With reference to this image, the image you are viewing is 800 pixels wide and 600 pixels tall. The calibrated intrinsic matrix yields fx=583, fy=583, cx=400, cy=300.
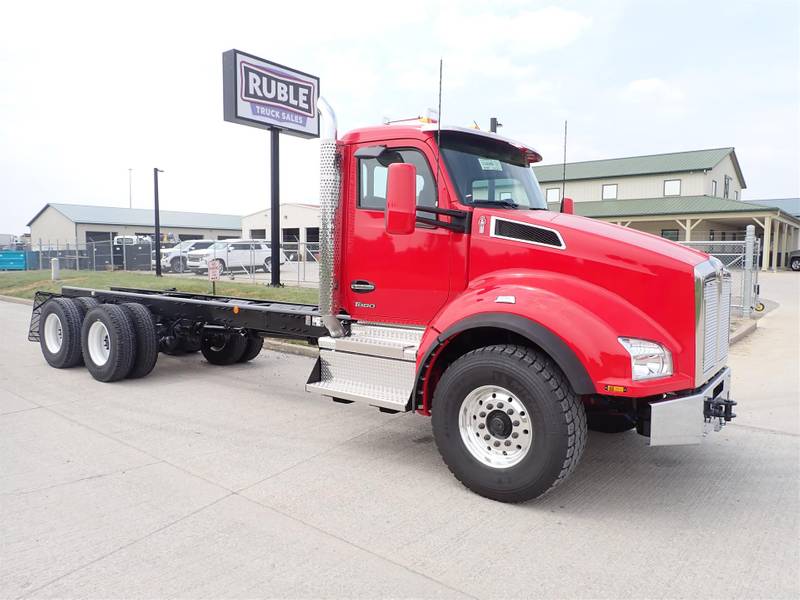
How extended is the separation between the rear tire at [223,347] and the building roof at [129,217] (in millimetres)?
55980

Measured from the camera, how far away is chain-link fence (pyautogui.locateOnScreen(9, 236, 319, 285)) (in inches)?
987

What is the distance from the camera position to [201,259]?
2800 cm

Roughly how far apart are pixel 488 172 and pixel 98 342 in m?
5.58

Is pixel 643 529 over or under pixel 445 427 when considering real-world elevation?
under

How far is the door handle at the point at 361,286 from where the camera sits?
194 inches

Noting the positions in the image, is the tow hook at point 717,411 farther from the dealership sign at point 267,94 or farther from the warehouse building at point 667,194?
the warehouse building at point 667,194

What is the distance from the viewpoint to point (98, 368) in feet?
23.8

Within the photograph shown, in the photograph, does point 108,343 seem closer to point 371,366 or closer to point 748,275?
point 371,366

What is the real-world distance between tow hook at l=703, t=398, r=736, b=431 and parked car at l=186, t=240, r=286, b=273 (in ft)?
81.6

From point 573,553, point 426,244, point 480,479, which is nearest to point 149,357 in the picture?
point 426,244

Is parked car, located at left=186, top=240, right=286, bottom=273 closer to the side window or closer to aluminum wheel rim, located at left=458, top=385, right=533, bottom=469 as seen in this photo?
the side window

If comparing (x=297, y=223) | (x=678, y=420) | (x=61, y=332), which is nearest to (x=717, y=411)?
(x=678, y=420)

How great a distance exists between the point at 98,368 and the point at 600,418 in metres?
5.92

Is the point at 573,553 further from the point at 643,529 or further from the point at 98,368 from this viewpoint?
the point at 98,368
